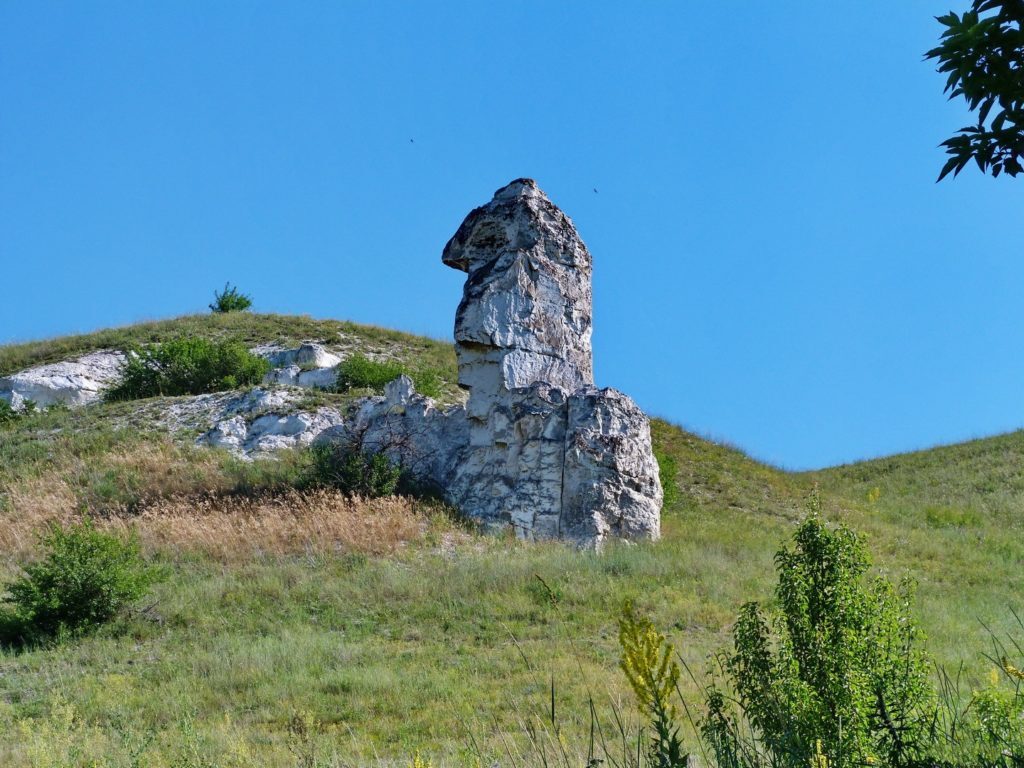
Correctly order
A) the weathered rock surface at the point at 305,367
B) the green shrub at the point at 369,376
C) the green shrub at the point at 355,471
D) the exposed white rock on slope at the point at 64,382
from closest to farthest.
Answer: the green shrub at the point at 355,471, the green shrub at the point at 369,376, the weathered rock surface at the point at 305,367, the exposed white rock on slope at the point at 64,382

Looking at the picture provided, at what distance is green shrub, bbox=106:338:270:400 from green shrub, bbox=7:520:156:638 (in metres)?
15.4

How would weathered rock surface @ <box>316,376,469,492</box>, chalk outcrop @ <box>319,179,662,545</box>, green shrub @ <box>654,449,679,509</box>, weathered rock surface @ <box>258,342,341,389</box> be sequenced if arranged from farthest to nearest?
weathered rock surface @ <box>258,342,341,389</box>, green shrub @ <box>654,449,679,509</box>, weathered rock surface @ <box>316,376,469,492</box>, chalk outcrop @ <box>319,179,662,545</box>

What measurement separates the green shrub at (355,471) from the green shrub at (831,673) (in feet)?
50.1

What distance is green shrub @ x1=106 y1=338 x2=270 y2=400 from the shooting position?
29797 mm

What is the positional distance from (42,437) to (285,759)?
20923mm

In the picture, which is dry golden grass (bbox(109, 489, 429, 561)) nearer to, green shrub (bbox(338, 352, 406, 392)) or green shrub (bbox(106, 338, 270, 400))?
green shrub (bbox(338, 352, 406, 392))

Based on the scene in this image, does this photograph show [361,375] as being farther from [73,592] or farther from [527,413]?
[73,592]

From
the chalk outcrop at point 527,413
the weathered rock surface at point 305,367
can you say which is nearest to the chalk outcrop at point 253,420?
the chalk outcrop at point 527,413

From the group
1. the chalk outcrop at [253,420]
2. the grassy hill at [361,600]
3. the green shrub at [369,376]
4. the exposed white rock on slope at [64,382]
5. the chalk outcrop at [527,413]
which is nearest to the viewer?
the grassy hill at [361,600]

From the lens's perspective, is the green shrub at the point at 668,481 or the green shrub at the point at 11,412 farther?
the green shrub at the point at 11,412

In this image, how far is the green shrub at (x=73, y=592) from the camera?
13.6 meters

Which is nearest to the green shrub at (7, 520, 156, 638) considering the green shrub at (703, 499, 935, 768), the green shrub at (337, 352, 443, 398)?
the green shrub at (703, 499, 935, 768)

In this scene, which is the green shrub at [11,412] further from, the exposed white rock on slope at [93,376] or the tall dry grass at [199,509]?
the tall dry grass at [199,509]

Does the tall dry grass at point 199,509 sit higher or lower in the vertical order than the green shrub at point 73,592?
higher
